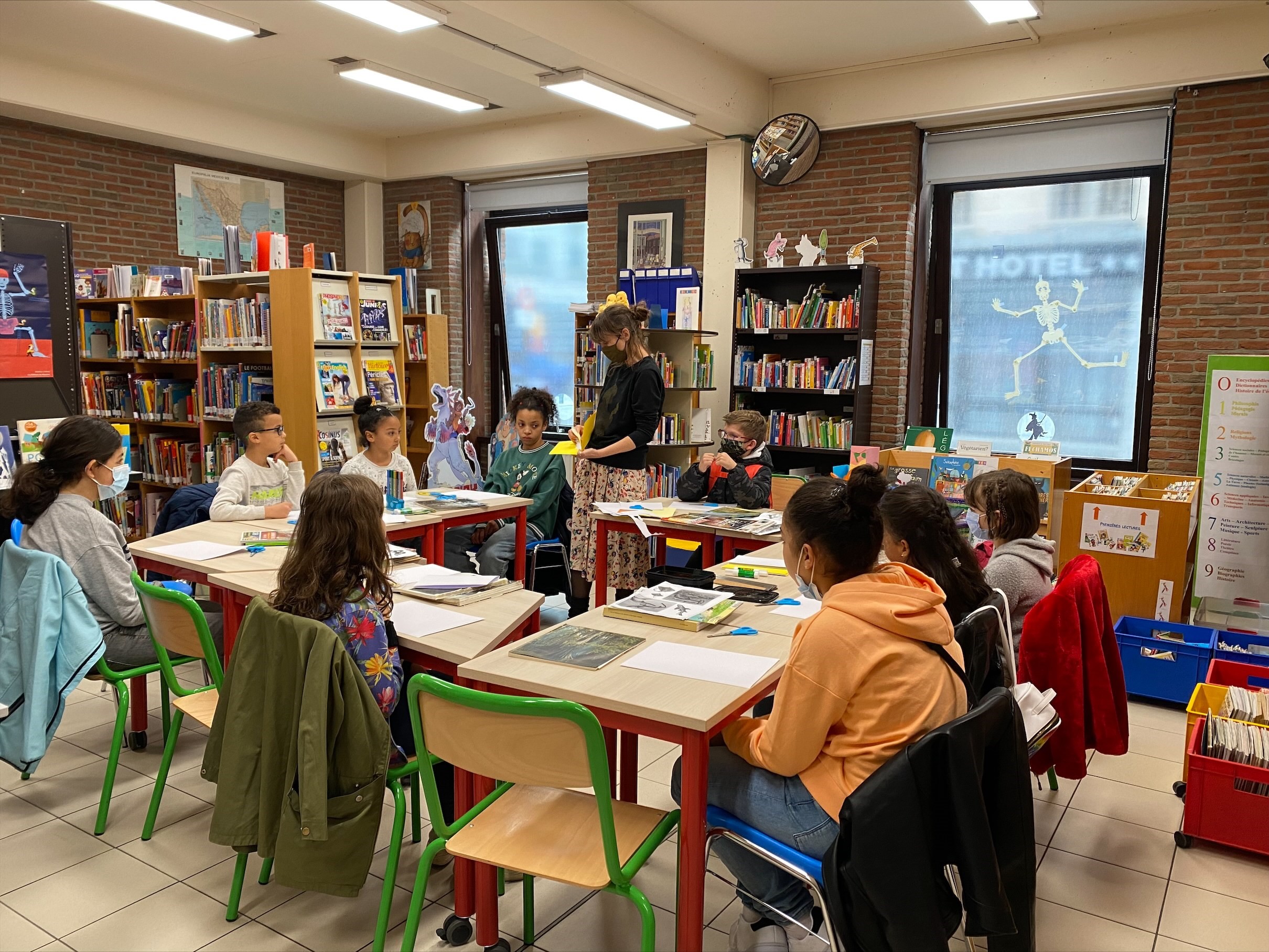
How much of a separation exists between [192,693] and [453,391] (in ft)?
9.31

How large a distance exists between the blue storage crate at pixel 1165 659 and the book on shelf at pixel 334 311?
464 centimetres

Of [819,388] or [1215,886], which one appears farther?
[819,388]

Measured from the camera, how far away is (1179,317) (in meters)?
5.57

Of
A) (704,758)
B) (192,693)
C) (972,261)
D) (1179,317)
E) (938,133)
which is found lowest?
(192,693)

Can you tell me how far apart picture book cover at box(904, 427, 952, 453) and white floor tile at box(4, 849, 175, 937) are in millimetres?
4488

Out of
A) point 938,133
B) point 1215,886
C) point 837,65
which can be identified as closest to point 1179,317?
point 938,133

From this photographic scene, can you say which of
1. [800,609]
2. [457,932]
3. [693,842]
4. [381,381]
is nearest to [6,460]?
[381,381]

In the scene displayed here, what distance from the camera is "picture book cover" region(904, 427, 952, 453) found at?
555 centimetres

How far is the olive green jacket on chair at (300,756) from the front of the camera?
2152 mm


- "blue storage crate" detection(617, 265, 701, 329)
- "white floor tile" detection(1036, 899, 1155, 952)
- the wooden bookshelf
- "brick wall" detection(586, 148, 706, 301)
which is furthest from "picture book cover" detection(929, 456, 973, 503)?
"white floor tile" detection(1036, 899, 1155, 952)

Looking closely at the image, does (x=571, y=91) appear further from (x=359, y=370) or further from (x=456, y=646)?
(x=456, y=646)

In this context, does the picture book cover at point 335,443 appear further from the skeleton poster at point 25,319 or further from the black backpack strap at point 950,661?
the black backpack strap at point 950,661

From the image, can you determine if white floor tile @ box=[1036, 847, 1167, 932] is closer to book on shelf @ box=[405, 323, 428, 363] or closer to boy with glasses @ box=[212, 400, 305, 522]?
boy with glasses @ box=[212, 400, 305, 522]

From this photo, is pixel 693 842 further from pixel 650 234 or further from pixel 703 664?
pixel 650 234
